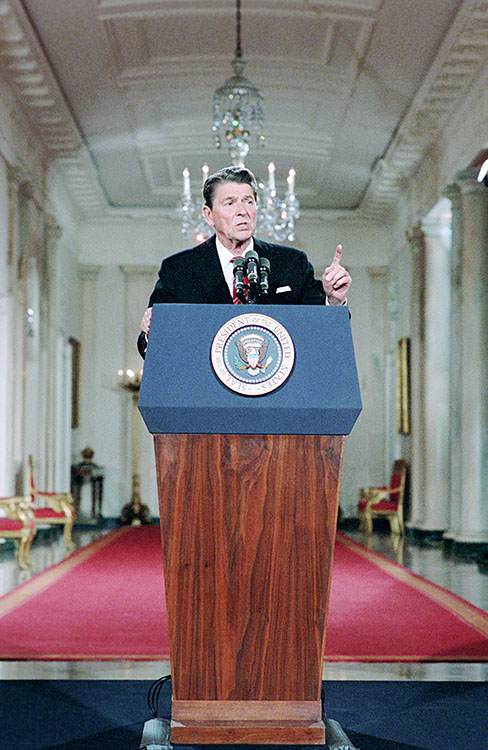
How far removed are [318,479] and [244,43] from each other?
7.97 meters

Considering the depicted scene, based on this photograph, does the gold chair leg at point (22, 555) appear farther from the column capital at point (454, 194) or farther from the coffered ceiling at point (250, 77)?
the column capital at point (454, 194)

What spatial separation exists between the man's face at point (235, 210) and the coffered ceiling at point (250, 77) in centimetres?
646

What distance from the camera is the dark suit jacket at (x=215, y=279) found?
2834 mm

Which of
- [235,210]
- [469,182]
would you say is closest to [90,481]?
[469,182]

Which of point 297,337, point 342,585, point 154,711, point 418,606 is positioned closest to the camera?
point 297,337

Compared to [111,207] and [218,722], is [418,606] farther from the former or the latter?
[111,207]

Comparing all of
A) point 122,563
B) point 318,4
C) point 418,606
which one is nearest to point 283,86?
point 318,4

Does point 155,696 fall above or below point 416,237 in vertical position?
below

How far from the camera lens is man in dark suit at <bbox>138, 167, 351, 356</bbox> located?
8.89ft

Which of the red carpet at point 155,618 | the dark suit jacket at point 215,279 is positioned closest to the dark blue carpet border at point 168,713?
the red carpet at point 155,618

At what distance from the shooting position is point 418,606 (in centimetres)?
594

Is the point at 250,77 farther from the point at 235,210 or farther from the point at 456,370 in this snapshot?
the point at 235,210

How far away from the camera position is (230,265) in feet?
9.23

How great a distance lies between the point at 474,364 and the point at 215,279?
7.78m
